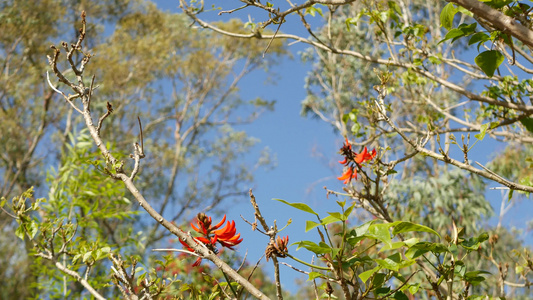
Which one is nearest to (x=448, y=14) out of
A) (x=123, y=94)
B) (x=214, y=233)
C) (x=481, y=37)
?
(x=481, y=37)

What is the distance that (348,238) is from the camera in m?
0.90

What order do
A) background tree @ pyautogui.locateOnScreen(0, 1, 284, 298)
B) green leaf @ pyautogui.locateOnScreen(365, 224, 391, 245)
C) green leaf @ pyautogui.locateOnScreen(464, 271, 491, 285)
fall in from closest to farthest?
green leaf @ pyautogui.locateOnScreen(365, 224, 391, 245)
green leaf @ pyautogui.locateOnScreen(464, 271, 491, 285)
background tree @ pyautogui.locateOnScreen(0, 1, 284, 298)

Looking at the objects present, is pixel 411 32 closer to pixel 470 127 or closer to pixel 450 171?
pixel 470 127

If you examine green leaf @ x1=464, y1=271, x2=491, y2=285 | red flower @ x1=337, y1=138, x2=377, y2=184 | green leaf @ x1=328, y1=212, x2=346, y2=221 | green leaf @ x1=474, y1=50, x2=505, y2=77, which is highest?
green leaf @ x1=474, y1=50, x2=505, y2=77

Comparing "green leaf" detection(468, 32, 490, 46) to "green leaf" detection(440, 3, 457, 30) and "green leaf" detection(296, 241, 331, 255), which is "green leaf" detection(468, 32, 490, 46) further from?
"green leaf" detection(296, 241, 331, 255)


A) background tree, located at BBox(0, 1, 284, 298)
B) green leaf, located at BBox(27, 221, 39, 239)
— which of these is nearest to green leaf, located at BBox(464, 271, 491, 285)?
green leaf, located at BBox(27, 221, 39, 239)

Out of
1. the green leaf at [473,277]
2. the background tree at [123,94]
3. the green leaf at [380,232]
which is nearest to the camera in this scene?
the green leaf at [380,232]

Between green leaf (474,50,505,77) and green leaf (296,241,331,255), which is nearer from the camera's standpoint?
green leaf (296,241,331,255)

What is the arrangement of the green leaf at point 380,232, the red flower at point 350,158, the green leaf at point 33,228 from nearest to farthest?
the green leaf at point 380,232
the red flower at point 350,158
the green leaf at point 33,228

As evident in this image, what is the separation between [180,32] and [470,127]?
1131 cm

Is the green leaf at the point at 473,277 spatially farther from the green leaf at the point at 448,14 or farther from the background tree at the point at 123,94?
the background tree at the point at 123,94

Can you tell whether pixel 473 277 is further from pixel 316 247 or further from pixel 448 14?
pixel 448 14

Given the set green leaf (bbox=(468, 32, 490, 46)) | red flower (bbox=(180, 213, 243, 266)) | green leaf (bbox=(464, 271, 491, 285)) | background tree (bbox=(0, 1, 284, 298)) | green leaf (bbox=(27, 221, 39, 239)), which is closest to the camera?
red flower (bbox=(180, 213, 243, 266))

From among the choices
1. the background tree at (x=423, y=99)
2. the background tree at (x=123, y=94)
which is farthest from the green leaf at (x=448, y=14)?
the background tree at (x=123, y=94)
